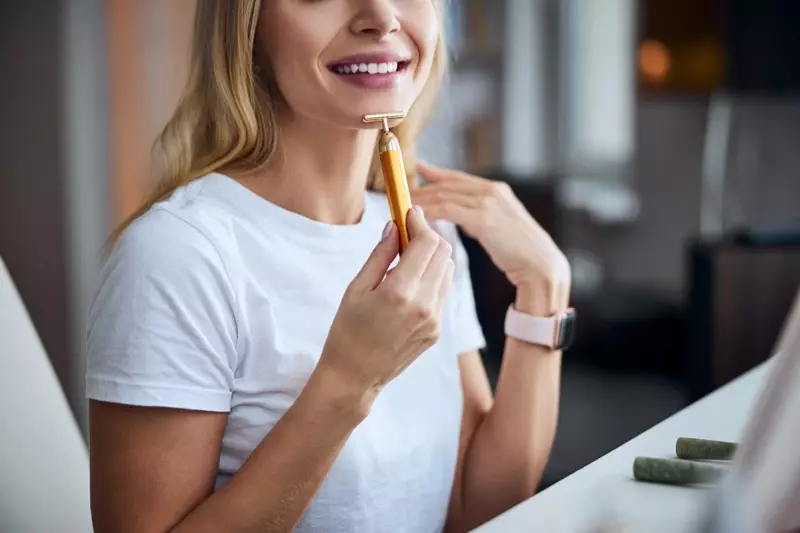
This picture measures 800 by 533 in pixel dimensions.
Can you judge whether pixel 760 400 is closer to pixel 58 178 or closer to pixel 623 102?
pixel 58 178

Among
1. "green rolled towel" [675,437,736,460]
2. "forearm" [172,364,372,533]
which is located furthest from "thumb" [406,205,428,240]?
"green rolled towel" [675,437,736,460]

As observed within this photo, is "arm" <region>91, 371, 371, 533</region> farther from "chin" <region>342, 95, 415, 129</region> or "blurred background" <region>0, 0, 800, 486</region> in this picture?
"blurred background" <region>0, 0, 800, 486</region>

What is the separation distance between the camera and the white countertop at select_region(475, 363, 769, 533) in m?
0.52

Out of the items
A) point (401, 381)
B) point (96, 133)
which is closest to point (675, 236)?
point (96, 133)

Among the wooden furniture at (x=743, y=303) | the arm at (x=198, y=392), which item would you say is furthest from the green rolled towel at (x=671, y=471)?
the wooden furniture at (x=743, y=303)

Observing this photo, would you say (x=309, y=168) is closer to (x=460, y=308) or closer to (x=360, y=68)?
(x=360, y=68)

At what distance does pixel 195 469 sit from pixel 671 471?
292 mm

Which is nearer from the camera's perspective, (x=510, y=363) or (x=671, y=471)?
(x=671, y=471)

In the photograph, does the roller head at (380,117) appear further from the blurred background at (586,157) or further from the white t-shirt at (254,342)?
the blurred background at (586,157)

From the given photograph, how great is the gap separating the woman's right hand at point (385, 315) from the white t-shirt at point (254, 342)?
0.10m

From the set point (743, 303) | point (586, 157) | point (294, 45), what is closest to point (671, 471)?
point (294, 45)

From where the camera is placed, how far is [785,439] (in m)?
0.35

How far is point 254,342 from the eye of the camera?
0.67 metres

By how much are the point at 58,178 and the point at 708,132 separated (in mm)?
2106
